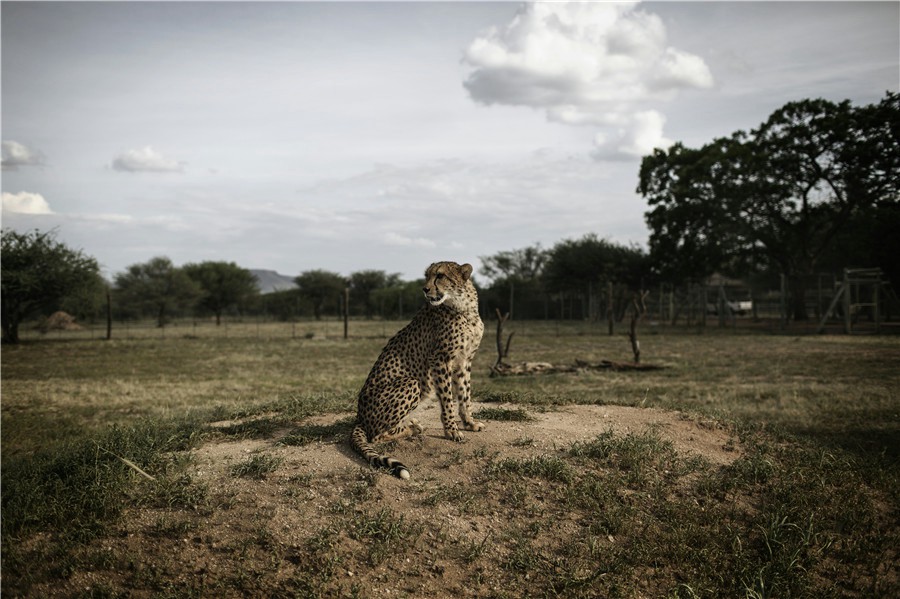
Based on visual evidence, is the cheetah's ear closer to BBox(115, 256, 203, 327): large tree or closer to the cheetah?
the cheetah

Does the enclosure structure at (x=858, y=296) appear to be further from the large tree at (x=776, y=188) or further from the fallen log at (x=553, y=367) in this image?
the fallen log at (x=553, y=367)

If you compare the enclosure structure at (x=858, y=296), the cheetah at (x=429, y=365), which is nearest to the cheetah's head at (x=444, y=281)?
the cheetah at (x=429, y=365)

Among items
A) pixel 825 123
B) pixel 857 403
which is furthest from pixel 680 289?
pixel 857 403

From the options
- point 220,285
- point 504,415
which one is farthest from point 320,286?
point 504,415

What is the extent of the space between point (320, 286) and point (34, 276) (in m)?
31.6

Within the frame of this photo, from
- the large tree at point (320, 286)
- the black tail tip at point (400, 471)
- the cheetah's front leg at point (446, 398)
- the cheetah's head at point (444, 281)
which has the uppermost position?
the large tree at point (320, 286)

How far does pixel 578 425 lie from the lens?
629 cm

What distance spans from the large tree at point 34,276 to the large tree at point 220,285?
87.7ft

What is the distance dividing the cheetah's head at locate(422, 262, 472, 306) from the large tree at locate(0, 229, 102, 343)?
26.2 m

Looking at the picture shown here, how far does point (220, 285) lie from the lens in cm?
5653

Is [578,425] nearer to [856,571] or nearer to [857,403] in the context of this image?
[856,571]

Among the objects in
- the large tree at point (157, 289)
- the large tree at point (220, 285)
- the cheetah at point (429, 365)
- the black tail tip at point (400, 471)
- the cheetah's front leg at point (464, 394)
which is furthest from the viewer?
the large tree at point (220, 285)

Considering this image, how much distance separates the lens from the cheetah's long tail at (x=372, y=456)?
15.9 feet

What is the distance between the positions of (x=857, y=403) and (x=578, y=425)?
6395 millimetres
